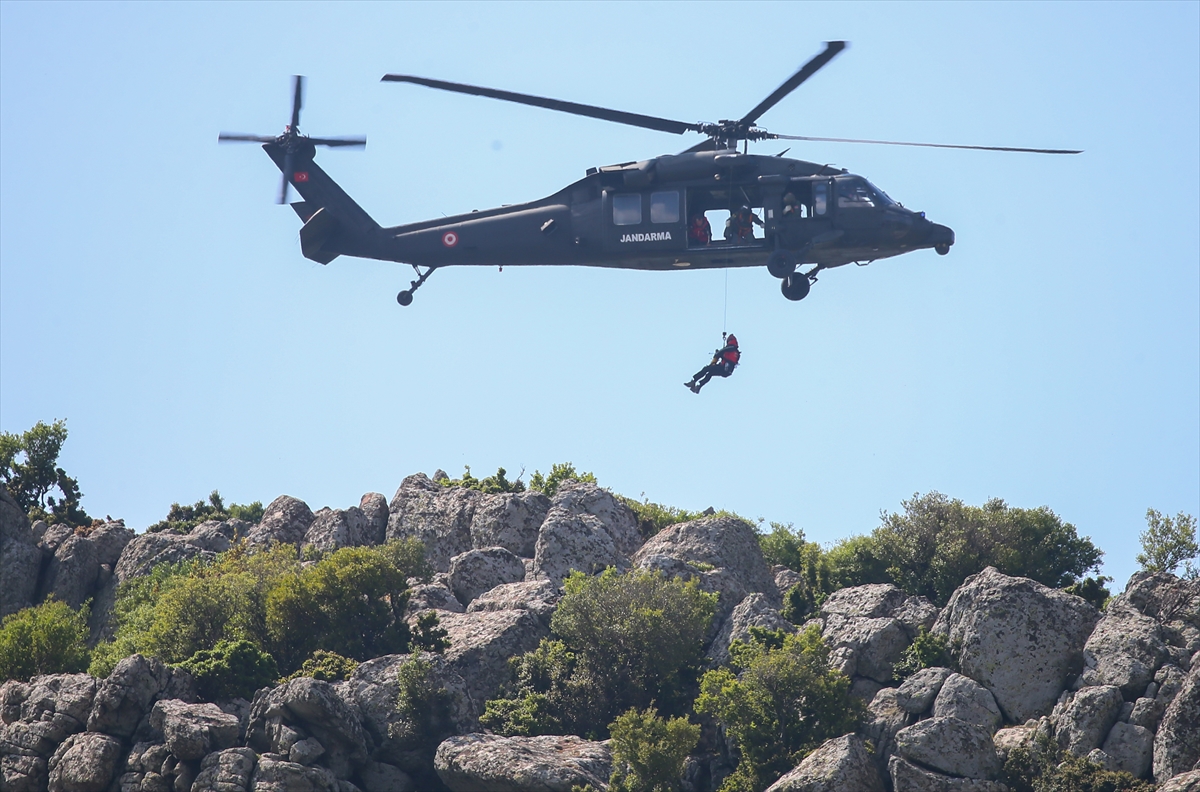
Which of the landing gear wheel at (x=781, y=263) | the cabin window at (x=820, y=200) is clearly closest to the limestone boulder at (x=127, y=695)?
the landing gear wheel at (x=781, y=263)

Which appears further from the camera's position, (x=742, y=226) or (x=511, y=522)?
(x=511, y=522)

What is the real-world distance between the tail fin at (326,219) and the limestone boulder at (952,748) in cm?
2367

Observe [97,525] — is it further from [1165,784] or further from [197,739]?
[1165,784]

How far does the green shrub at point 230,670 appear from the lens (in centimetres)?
4966

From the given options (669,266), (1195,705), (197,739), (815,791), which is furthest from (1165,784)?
(197,739)

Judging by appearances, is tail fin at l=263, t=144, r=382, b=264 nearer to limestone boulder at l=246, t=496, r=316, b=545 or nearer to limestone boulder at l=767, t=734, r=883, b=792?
limestone boulder at l=246, t=496, r=316, b=545

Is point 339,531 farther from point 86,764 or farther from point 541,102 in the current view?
point 541,102

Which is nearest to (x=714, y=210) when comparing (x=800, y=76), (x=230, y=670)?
(x=800, y=76)

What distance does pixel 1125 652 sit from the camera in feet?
147

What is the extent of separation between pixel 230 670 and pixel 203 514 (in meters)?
23.4

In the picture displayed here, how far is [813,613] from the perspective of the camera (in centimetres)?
5316

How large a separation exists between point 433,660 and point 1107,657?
20.1 metres

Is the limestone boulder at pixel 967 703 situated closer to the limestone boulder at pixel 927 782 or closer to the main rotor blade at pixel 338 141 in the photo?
the limestone boulder at pixel 927 782

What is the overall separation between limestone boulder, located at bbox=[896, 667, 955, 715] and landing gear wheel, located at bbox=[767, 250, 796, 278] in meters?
12.5
